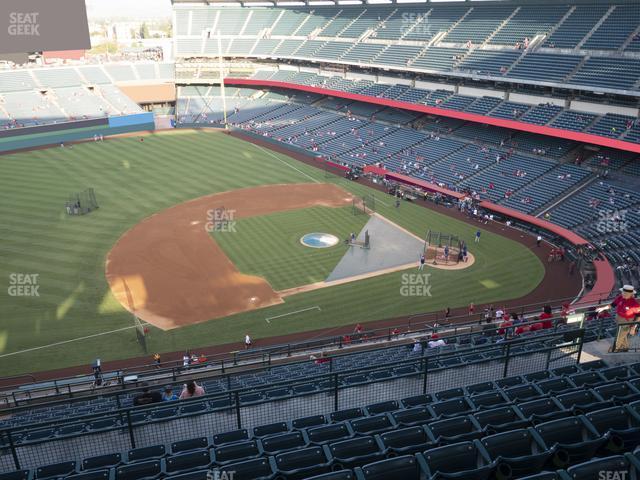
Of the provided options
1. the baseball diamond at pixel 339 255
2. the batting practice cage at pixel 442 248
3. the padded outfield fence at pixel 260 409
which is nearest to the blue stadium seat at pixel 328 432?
the baseball diamond at pixel 339 255

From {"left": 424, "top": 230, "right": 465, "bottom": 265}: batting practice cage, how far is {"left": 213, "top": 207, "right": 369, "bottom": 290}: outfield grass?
212 inches

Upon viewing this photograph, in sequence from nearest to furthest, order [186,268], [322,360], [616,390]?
1. [616,390]
2. [322,360]
3. [186,268]

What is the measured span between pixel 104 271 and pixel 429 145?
3464 centimetres

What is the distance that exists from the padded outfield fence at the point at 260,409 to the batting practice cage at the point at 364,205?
2770 centimetres

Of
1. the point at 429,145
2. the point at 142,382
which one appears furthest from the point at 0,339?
the point at 429,145

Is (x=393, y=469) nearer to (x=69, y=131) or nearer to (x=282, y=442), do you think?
(x=282, y=442)

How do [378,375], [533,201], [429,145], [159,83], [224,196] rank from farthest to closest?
[159,83], [429,145], [224,196], [533,201], [378,375]

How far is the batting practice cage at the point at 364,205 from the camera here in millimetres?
40844

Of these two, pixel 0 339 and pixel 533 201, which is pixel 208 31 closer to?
pixel 533 201

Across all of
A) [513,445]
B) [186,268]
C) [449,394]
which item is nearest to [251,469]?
[513,445]

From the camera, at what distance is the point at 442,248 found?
112 feet

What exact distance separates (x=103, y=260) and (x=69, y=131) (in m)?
38.6

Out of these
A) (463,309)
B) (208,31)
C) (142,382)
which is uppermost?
(208,31)

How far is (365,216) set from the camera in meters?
40.0
